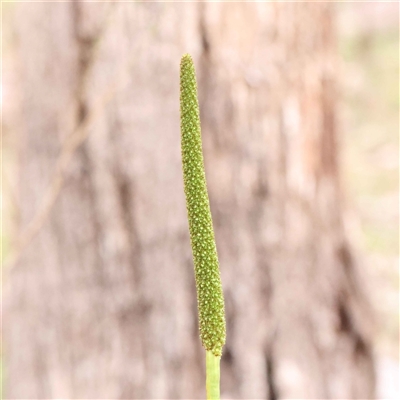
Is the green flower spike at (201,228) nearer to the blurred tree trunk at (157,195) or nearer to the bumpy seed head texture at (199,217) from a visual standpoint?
the bumpy seed head texture at (199,217)

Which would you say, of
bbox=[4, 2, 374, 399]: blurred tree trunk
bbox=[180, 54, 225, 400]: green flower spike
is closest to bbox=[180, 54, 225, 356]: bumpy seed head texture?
bbox=[180, 54, 225, 400]: green flower spike

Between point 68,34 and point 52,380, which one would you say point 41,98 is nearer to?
point 68,34

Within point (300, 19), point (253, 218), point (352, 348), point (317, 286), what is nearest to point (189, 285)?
point (253, 218)

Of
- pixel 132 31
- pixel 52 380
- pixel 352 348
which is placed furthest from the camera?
pixel 352 348

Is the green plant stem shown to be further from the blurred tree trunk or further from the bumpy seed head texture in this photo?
the blurred tree trunk

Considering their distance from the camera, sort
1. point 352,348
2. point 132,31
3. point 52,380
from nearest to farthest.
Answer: point 132,31 → point 52,380 → point 352,348

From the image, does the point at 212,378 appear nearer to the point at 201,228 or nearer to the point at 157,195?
the point at 201,228

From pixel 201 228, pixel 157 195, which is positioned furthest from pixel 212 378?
pixel 157 195

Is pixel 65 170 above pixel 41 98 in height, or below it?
below
